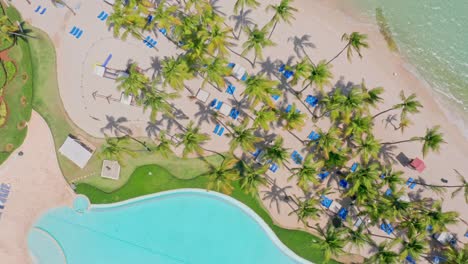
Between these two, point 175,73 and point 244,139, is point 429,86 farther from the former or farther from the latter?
point 175,73

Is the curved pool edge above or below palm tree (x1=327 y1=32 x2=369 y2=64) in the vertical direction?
below

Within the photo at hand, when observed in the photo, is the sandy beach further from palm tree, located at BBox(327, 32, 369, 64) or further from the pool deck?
palm tree, located at BBox(327, 32, 369, 64)

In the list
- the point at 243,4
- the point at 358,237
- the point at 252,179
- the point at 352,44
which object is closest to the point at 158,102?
the point at 252,179

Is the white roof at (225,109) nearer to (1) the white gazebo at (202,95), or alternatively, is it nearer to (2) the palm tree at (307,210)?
(1) the white gazebo at (202,95)

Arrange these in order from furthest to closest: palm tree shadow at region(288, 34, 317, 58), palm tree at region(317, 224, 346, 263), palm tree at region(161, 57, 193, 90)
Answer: palm tree shadow at region(288, 34, 317, 58)
palm tree at region(161, 57, 193, 90)
palm tree at region(317, 224, 346, 263)

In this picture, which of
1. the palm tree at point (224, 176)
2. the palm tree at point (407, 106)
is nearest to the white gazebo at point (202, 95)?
the palm tree at point (224, 176)

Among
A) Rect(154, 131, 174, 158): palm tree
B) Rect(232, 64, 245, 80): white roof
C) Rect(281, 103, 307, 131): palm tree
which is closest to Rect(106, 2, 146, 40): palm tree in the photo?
Rect(232, 64, 245, 80): white roof
